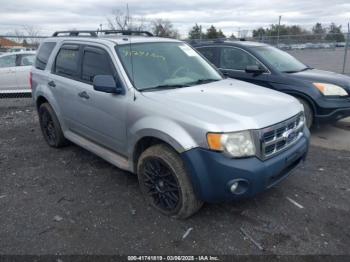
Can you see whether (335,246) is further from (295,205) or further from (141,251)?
(141,251)

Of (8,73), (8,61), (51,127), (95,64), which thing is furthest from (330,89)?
(8,61)

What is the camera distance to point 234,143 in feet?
9.70

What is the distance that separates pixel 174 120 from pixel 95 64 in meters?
1.66

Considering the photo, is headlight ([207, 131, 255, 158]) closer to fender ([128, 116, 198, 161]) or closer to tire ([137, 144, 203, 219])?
fender ([128, 116, 198, 161])

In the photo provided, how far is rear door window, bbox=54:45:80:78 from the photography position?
15.3 feet

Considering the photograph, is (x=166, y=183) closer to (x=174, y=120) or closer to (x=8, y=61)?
(x=174, y=120)

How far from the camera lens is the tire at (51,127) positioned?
5.31 m

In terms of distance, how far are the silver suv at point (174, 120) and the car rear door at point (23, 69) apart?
5541mm

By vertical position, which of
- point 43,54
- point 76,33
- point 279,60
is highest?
point 76,33

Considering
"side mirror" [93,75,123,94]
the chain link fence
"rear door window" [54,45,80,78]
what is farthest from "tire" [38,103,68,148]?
the chain link fence

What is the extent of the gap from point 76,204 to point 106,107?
3.78 feet

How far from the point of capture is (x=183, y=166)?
3.16 metres

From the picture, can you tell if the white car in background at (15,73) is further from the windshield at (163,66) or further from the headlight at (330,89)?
the headlight at (330,89)

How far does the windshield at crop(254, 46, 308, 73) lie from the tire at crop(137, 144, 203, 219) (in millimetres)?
4012
